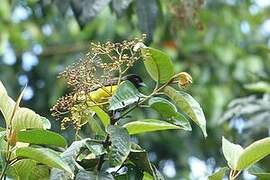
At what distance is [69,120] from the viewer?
1042 millimetres

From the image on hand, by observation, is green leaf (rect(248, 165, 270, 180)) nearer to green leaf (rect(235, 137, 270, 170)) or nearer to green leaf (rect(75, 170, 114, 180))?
green leaf (rect(235, 137, 270, 170))

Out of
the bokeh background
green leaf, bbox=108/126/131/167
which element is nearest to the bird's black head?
green leaf, bbox=108/126/131/167

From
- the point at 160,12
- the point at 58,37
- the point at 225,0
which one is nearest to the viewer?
the point at 160,12

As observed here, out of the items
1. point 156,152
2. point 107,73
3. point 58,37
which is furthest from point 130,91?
point 58,37

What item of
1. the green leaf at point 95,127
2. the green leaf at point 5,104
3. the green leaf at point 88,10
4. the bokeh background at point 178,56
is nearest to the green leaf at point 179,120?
the green leaf at point 95,127

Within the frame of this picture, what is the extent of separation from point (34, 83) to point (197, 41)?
867 mm

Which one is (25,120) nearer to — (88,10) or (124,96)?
(124,96)

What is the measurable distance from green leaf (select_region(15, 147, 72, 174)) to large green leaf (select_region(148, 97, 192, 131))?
0.17 m

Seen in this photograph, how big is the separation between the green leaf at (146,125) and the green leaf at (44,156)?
5.6 inches

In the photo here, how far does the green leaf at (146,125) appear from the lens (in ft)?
3.48

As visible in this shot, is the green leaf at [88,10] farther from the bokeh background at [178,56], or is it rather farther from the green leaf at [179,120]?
the bokeh background at [178,56]

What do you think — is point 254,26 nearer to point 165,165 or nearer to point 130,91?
point 165,165

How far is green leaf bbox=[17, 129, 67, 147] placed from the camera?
1037 mm

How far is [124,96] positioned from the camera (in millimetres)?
1036
